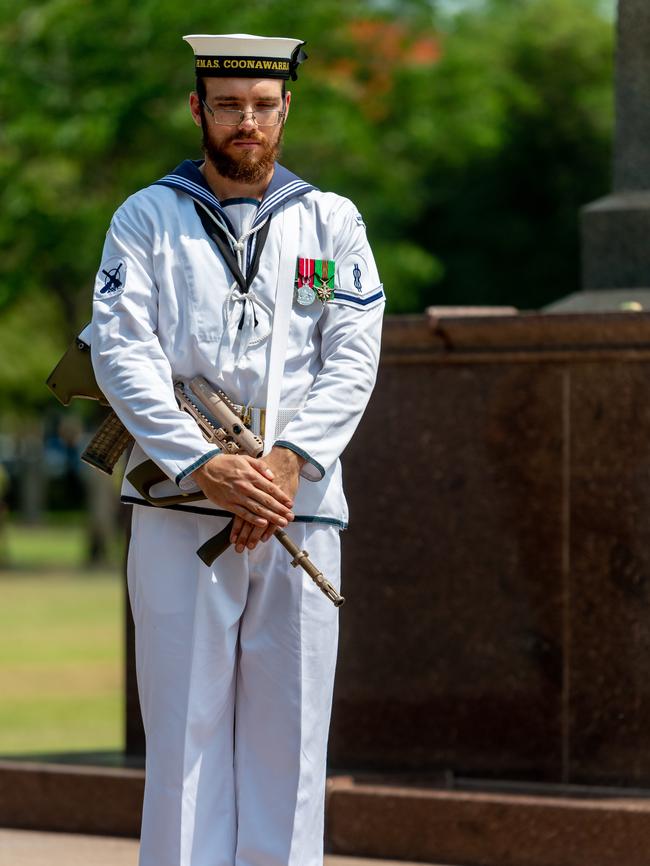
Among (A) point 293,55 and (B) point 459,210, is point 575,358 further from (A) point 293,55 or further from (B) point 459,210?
(B) point 459,210

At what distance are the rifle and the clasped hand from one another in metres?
0.06

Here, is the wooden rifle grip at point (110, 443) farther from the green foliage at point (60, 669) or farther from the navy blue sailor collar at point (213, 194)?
the green foliage at point (60, 669)

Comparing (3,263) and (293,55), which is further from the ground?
(293,55)

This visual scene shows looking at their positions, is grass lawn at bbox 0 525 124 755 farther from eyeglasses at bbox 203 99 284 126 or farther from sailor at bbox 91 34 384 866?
eyeglasses at bbox 203 99 284 126

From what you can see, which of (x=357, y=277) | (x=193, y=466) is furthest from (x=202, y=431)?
(x=357, y=277)

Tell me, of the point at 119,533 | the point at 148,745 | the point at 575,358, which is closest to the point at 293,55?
the point at 148,745

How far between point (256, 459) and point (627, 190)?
3.55 meters

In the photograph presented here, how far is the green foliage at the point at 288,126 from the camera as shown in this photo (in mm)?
23062

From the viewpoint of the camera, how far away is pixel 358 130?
24.4m

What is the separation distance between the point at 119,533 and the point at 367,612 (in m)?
28.8

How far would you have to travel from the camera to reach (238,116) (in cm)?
448

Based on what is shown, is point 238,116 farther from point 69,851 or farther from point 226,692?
point 69,851

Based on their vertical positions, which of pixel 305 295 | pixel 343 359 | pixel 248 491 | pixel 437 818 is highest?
pixel 305 295

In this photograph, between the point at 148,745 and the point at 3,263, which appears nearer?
the point at 148,745
